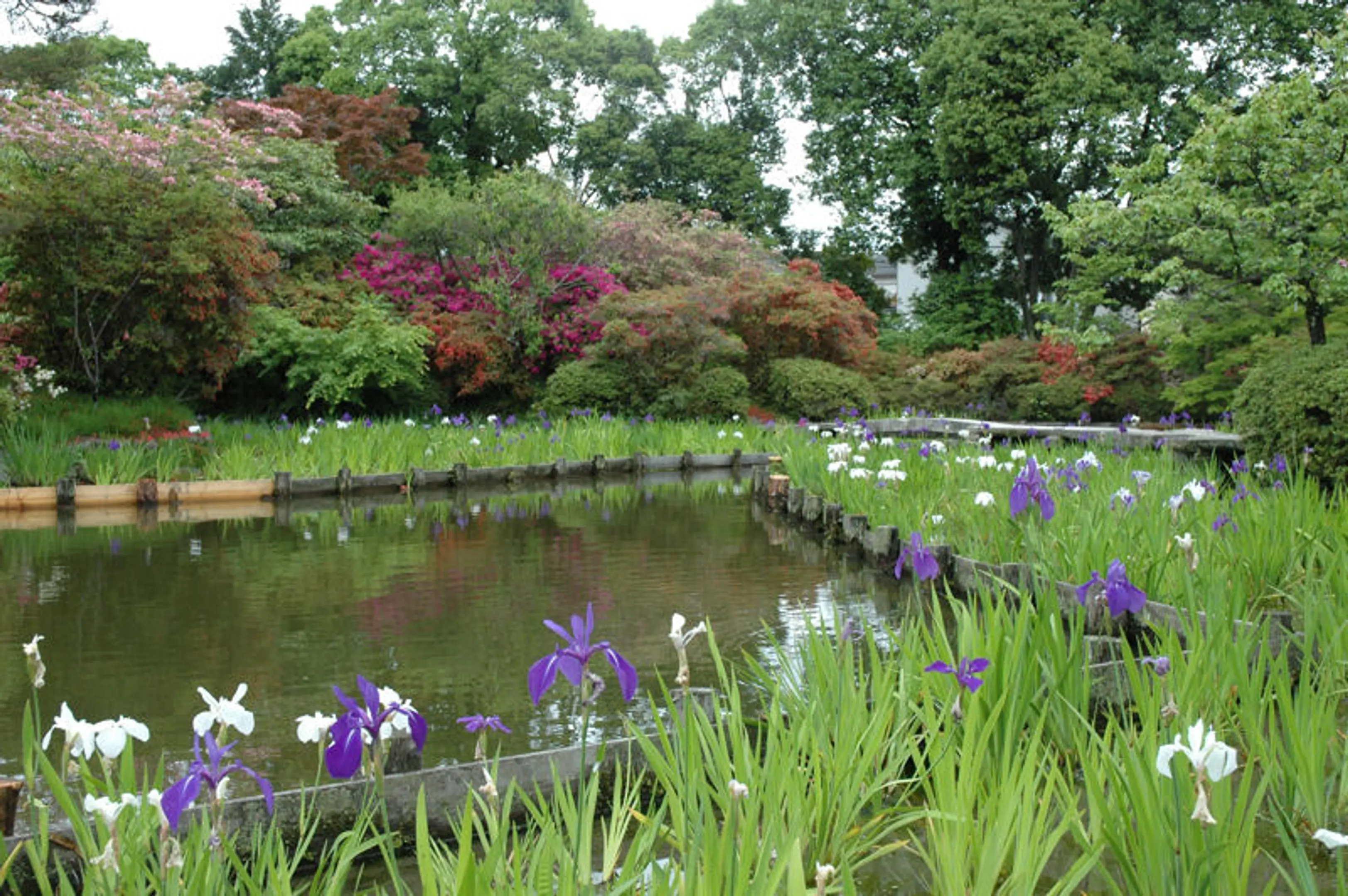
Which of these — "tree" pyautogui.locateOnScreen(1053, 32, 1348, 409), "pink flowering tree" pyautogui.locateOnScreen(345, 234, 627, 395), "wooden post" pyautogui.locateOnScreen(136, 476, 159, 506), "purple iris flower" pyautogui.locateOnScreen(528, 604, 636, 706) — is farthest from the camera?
"pink flowering tree" pyautogui.locateOnScreen(345, 234, 627, 395)

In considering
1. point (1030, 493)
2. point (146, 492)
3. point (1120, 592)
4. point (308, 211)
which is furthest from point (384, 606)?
point (308, 211)

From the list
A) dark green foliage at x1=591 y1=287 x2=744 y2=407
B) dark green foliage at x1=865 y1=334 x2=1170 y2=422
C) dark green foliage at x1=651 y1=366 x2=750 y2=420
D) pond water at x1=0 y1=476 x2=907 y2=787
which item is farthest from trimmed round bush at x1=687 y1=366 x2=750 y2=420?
pond water at x1=0 y1=476 x2=907 y2=787

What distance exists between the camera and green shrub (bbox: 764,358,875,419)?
17422mm

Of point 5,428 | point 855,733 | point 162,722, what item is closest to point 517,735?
point 162,722

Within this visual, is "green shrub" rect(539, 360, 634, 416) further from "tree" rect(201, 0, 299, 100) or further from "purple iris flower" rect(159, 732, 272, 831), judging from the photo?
"tree" rect(201, 0, 299, 100)

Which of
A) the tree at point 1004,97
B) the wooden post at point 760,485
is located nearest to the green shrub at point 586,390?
the wooden post at point 760,485

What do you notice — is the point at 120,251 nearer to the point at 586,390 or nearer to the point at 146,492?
the point at 146,492

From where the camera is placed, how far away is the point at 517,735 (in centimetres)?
388

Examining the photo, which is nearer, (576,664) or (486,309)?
(576,664)

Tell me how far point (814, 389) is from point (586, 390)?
3.43 metres

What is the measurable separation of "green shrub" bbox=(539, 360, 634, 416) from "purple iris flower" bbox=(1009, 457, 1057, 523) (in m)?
12.7

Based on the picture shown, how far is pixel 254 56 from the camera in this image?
3180 centimetres

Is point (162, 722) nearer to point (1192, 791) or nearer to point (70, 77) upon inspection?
point (1192, 791)

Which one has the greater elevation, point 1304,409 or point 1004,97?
point 1004,97
